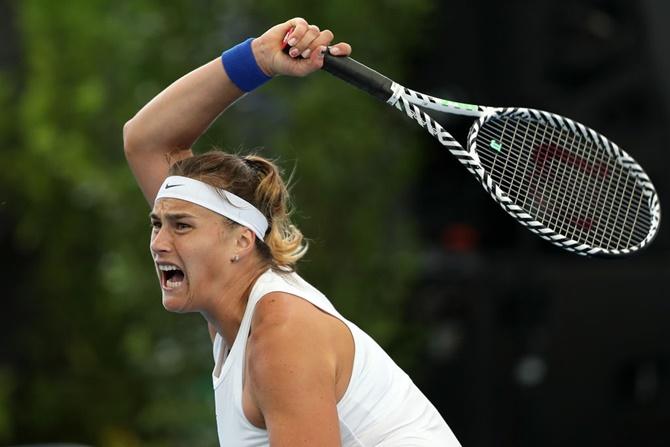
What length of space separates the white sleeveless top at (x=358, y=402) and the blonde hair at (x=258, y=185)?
0.40 ft

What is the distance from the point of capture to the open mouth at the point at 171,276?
309cm

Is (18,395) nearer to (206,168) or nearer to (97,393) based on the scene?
(97,393)

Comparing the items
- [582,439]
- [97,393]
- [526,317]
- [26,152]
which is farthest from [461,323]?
[26,152]

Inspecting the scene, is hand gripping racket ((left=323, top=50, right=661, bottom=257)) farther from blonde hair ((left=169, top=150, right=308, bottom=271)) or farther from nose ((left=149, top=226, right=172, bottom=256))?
nose ((left=149, top=226, right=172, bottom=256))

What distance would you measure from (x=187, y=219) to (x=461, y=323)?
133 inches

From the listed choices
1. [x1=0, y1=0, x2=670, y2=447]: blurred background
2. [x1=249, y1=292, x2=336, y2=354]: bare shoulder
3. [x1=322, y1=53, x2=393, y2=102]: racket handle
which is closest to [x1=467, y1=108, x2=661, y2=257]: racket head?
[x1=322, y1=53, x2=393, y2=102]: racket handle

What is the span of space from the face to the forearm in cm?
38

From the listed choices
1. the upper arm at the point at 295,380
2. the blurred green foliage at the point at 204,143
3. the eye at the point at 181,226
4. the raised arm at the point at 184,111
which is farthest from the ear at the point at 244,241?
the blurred green foliage at the point at 204,143

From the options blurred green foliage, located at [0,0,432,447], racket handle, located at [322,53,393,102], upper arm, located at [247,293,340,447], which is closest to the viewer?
upper arm, located at [247,293,340,447]

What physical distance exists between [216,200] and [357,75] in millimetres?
453

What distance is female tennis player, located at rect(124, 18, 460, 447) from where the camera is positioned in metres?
2.83

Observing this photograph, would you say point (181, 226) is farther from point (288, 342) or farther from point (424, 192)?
point (424, 192)

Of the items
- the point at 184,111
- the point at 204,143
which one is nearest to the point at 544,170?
the point at 184,111

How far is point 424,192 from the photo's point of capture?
646 centimetres
